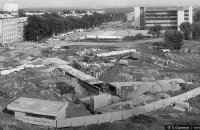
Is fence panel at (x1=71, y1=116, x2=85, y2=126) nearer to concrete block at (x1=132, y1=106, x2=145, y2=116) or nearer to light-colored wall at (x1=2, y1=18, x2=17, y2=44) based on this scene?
concrete block at (x1=132, y1=106, x2=145, y2=116)

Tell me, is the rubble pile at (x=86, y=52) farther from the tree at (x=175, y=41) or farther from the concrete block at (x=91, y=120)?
the concrete block at (x=91, y=120)

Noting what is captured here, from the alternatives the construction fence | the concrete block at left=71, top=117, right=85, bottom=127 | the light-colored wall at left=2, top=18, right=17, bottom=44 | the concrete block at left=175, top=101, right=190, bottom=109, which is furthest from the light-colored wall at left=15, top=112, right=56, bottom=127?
the light-colored wall at left=2, top=18, right=17, bottom=44

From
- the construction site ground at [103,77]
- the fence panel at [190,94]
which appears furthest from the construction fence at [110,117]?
the fence panel at [190,94]

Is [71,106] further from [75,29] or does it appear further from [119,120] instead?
[75,29]

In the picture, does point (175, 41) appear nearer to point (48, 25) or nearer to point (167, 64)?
point (167, 64)

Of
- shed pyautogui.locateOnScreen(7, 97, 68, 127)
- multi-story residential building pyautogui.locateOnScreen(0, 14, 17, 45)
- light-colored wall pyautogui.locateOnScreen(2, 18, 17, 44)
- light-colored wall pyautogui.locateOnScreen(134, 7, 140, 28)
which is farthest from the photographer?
light-colored wall pyautogui.locateOnScreen(134, 7, 140, 28)

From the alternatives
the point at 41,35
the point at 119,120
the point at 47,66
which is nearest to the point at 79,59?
the point at 47,66
